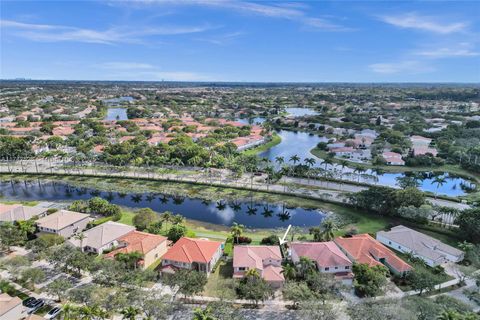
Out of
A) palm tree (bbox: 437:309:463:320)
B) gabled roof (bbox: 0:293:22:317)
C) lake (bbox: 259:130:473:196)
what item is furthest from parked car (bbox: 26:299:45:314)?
lake (bbox: 259:130:473:196)

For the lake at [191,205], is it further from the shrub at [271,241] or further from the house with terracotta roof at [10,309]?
the house with terracotta roof at [10,309]

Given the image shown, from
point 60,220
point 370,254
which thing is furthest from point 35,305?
point 370,254

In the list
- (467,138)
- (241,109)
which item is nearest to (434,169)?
(467,138)

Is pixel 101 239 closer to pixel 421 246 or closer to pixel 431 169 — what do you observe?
pixel 421 246

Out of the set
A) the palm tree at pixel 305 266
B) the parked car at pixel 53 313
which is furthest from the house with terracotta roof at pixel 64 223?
the palm tree at pixel 305 266

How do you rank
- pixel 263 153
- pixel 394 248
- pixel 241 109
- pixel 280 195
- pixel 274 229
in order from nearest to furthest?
1. pixel 394 248
2. pixel 274 229
3. pixel 280 195
4. pixel 263 153
5. pixel 241 109

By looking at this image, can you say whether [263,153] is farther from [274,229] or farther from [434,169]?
[274,229]
